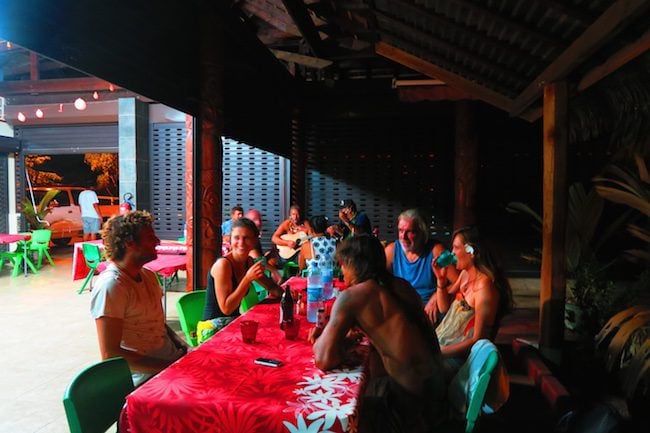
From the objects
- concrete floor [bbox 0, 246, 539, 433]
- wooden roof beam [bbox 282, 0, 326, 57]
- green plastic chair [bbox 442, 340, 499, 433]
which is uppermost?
wooden roof beam [bbox 282, 0, 326, 57]

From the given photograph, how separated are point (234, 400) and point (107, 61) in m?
2.17

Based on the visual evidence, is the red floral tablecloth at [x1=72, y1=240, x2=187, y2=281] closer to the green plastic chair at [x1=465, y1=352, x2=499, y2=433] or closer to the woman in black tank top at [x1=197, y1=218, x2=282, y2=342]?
the woman in black tank top at [x1=197, y1=218, x2=282, y2=342]

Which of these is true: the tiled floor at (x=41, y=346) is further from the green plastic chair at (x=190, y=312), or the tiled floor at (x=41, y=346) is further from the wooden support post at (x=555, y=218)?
the wooden support post at (x=555, y=218)

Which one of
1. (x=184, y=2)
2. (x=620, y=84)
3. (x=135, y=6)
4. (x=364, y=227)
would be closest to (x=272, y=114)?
(x=364, y=227)

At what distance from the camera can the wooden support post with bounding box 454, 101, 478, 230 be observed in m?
6.18

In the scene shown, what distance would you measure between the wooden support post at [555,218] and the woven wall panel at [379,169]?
4.22 meters

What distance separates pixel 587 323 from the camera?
11.7 ft

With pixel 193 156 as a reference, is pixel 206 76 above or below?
above

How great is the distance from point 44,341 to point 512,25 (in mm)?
5280

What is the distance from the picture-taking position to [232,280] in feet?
9.31

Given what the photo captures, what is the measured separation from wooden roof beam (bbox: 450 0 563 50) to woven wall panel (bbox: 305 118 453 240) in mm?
4666

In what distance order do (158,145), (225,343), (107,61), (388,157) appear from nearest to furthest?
1. (225,343)
2. (107,61)
3. (388,157)
4. (158,145)

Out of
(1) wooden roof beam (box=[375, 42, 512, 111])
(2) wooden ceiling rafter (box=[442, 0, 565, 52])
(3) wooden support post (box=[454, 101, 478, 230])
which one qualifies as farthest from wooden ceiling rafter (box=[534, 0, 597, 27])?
(3) wooden support post (box=[454, 101, 478, 230])

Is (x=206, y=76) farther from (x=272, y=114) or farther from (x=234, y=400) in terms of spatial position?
(x=234, y=400)
